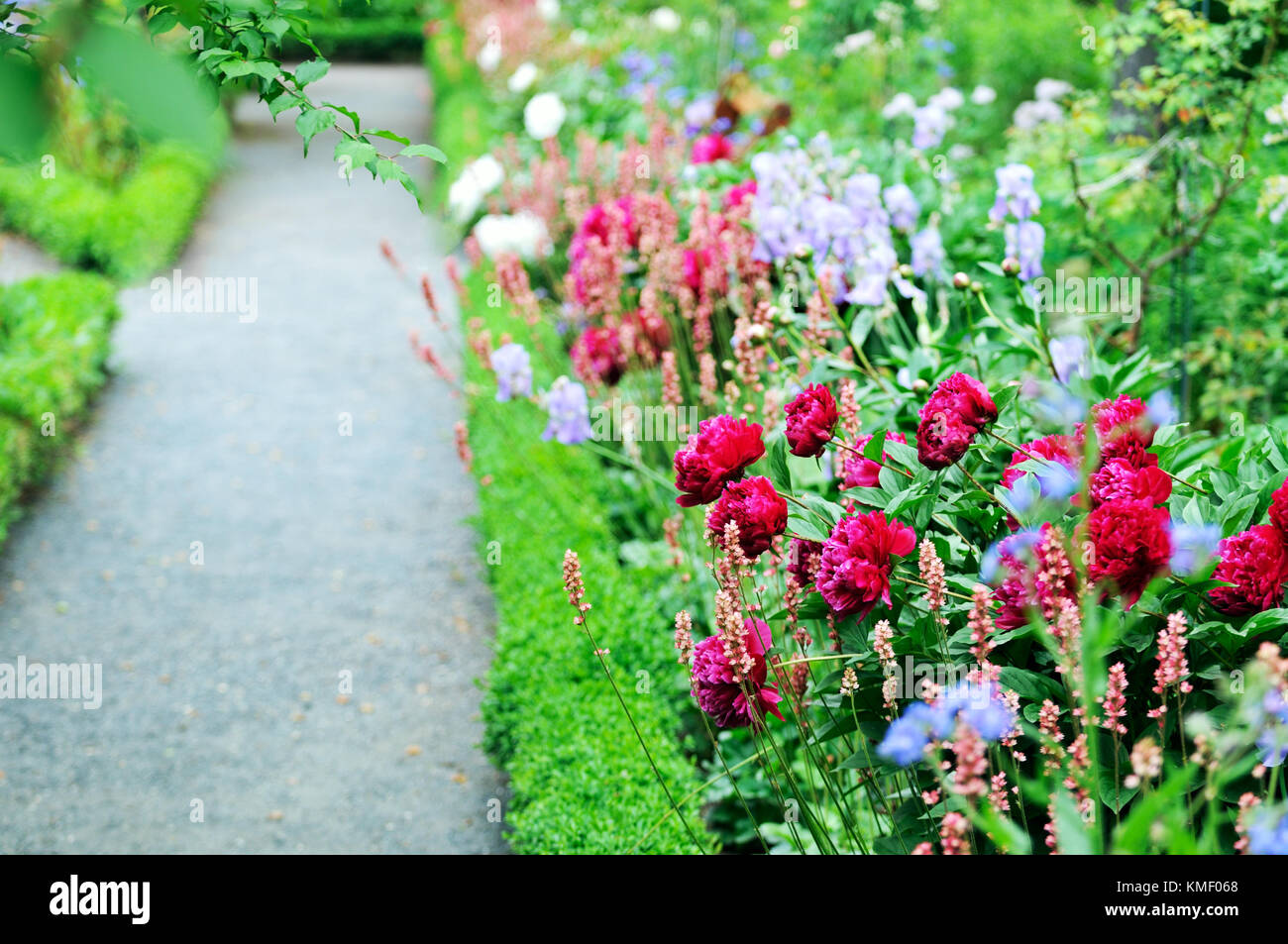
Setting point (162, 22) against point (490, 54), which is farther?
point (490, 54)

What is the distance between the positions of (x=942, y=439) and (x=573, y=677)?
5.69 ft

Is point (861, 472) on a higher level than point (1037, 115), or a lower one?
lower

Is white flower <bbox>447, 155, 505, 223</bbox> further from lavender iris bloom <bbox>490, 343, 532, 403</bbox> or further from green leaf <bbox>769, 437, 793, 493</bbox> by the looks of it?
green leaf <bbox>769, 437, 793, 493</bbox>

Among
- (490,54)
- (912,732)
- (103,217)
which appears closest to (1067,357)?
(912,732)

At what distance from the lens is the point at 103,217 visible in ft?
26.3

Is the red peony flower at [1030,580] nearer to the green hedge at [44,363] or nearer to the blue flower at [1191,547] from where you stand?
the blue flower at [1191,547]

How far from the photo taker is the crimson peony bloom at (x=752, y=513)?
59.9 inches

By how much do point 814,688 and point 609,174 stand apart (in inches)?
184

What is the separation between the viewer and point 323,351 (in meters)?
6.78

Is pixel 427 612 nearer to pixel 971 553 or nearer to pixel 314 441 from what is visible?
pixel 314 441

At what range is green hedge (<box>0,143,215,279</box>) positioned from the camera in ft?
25.8

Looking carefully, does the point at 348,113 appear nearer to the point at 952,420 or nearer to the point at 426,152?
the point at 426,152

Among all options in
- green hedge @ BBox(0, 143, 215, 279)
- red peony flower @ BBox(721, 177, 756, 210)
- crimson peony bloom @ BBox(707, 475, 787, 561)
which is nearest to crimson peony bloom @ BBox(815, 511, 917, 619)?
crimson peony bloom @ BBox(707, 475, 787, 561)
